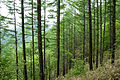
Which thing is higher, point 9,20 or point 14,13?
point 14,13

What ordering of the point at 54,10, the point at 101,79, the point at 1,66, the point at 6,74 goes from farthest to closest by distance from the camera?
the point at 54,10 < the point at 101,79 < the point at 6,74 < the point at 1,66

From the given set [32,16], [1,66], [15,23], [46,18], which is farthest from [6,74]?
[46,18]

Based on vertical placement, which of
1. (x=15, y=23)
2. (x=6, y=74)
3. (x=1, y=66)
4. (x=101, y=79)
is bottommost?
(x=101, y=79)

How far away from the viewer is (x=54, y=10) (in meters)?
13.8

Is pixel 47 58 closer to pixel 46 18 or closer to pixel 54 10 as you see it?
pixel 46 18

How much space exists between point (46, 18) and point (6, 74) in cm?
1162

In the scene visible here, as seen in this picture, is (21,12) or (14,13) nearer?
(21,12)

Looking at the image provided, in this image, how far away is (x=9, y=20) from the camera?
13.1 m

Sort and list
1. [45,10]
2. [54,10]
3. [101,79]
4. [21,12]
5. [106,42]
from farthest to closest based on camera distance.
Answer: [106,42] < [45,10] < [54,10] < [21,12] < [101,79]

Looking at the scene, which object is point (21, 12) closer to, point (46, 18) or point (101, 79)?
point (46, 18)

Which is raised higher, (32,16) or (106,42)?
(32,16)

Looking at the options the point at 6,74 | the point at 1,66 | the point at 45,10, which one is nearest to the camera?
the point at 1,66

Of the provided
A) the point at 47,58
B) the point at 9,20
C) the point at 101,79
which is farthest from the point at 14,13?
the point at 47,58

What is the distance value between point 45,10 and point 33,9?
6.61 feet
